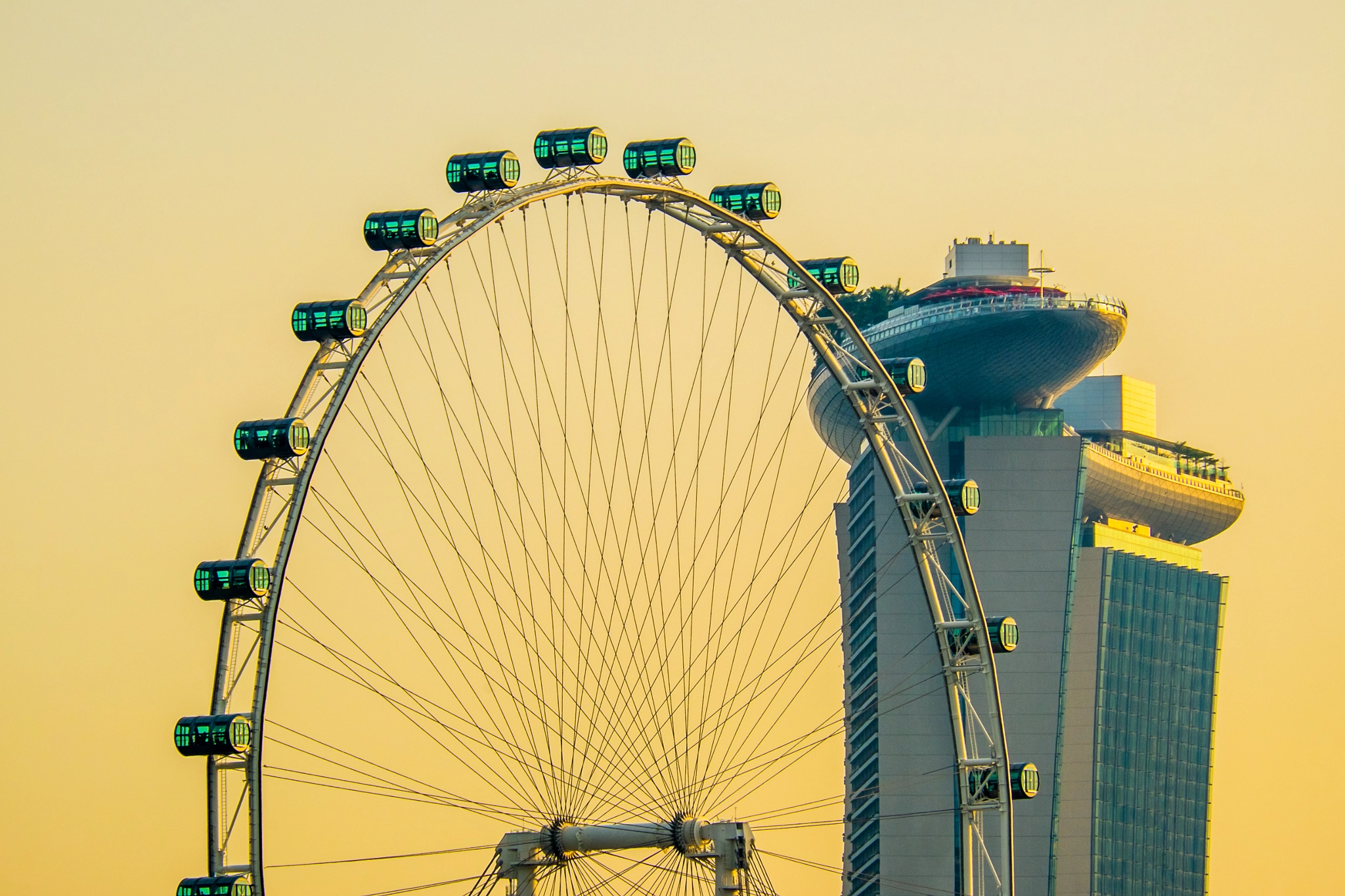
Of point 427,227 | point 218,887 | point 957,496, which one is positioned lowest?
point 218,887

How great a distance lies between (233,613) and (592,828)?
16.4 metres

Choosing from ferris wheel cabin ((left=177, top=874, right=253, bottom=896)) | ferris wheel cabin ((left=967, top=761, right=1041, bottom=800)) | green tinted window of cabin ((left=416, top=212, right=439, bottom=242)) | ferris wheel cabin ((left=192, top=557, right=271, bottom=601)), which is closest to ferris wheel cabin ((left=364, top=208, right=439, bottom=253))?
green tinted window of cabin ((left=416, top=212, right=439, bottom=242))

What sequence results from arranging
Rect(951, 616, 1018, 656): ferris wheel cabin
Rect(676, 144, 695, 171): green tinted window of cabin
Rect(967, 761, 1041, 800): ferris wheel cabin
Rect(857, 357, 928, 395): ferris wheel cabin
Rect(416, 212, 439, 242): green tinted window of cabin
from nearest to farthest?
Rect(416, 212, 439, 242): green tinted window of cabin, Rect(676, 144, 695, 171): green tinted window of cabin, Rect(967, 761, 1041, 800): ferris wheel cabin, Rect(951, 616, 1018, 656): ferris wheel cabin, Rect(857, 357, 928, 395): ferris wheel cabin

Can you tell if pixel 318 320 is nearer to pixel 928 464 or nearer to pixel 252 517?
pixel 252 517

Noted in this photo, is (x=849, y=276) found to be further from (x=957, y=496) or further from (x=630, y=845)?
(x=630, y=845)

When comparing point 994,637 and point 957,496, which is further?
point 957,496

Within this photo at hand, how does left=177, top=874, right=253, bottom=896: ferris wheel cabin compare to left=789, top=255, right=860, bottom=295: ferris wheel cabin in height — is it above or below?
below

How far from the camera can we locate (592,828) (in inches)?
3497

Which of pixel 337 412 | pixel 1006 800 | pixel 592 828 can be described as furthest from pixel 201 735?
pixel 1006 800

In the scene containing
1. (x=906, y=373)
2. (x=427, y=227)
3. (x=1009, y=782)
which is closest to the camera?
(x=427, y=227)

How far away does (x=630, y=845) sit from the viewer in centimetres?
8944

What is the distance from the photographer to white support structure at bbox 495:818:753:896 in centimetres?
8869

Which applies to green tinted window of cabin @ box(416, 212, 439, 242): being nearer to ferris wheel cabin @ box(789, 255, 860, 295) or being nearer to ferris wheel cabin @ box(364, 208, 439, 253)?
ferris wheel cabin @ box(364, 208, 439, 253)

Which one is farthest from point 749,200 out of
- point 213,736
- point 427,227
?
point 213,736
